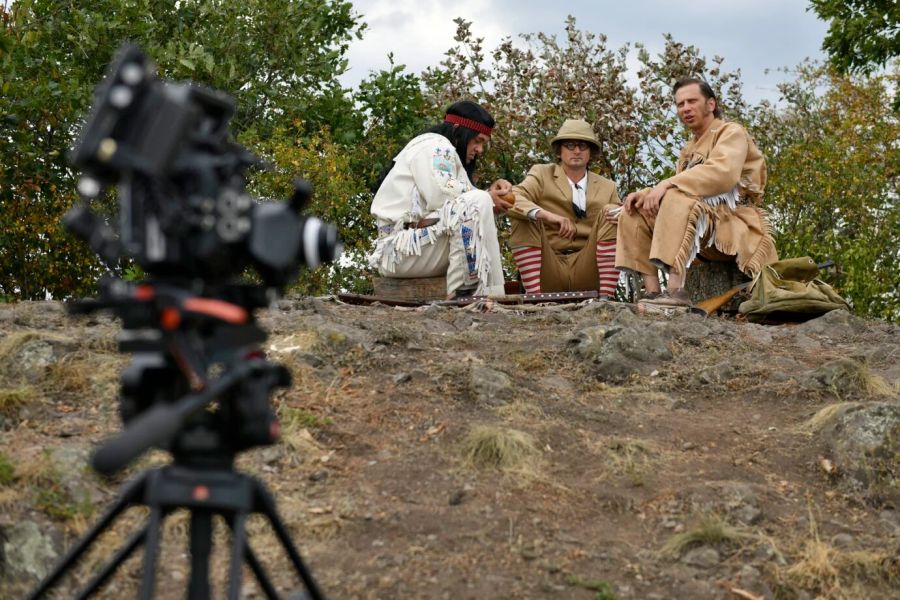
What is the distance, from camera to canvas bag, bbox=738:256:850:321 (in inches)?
339

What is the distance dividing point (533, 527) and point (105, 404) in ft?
6.89

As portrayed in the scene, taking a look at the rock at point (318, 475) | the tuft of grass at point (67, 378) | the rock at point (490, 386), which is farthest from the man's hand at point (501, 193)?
the rock at point (318, 475)

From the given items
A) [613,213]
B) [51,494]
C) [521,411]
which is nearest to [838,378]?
[521,411]

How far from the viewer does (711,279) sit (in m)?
9.41

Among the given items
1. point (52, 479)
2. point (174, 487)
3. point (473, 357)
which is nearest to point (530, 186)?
point (473, 357)

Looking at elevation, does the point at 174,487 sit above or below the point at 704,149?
below

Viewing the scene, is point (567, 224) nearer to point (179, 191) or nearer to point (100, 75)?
point (100, 75)

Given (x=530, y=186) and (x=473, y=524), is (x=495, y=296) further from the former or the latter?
(x=473, y=524)

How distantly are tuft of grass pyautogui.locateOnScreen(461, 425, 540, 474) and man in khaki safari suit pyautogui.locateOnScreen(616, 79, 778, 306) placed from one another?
3417 millimetres

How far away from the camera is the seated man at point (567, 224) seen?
361 inches

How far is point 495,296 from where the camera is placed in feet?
28.6

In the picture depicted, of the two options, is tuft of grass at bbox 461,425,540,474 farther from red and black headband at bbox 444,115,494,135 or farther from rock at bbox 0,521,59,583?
red and black headband at bbox 444,115,494,135

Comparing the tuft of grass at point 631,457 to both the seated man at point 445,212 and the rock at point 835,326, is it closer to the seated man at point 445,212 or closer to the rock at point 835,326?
the rock at point 835,326

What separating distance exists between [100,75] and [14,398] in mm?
7038
